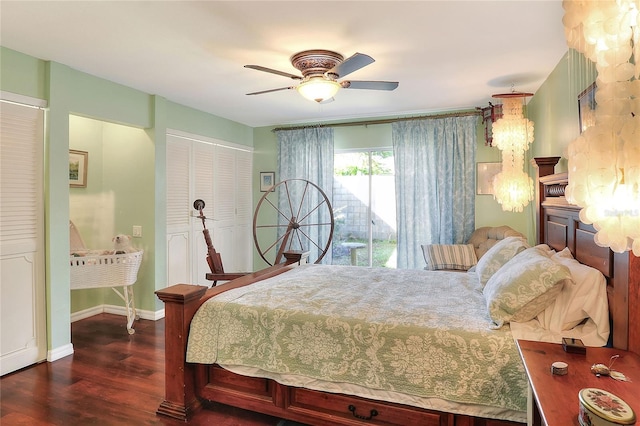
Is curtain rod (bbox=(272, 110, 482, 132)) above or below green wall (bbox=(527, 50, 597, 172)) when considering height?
above

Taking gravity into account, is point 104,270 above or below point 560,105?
below

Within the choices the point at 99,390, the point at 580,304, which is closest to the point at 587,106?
the point at 580,304

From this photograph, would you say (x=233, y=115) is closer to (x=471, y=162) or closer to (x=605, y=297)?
(x=471, y=162)

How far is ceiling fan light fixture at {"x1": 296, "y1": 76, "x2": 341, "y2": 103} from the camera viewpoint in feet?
8.86

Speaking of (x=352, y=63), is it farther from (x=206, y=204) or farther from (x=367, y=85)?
(x=206, y=204)

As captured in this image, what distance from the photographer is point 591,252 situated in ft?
6.66

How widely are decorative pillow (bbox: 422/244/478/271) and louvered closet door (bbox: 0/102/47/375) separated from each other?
375 cm

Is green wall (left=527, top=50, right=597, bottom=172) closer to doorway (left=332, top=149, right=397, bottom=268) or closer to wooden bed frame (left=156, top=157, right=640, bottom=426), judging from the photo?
wooden bed frame (left=156, top=157, right=640, bottom=426)

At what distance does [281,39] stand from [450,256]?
2929 mm

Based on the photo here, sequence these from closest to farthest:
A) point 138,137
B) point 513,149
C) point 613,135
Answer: point 613,135
point 513,149
point 138,137

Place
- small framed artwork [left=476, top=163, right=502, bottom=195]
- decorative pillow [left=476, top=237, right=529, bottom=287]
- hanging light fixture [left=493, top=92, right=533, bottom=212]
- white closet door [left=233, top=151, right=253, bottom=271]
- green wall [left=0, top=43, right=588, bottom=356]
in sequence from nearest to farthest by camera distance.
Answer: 1. decorative pillow [left=476, top=237, right=529, bottom=287]
2. green wall [left=0, top=43, right=588, bottom=356]
3. hanging light fixture [left=493, top=92, right=533, bottom=212]
4. small framed artwork [left=476, top=163, right=502, bottom=195]
5. white closet door [left=233, top=151, right=253, bottom=271]

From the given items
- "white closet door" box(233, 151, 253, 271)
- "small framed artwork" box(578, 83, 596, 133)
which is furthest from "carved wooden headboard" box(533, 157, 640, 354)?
"white closet door" box(233, 151, 253, 271)

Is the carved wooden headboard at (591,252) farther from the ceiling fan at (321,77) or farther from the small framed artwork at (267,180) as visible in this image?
the small framed artwork at (267,180)

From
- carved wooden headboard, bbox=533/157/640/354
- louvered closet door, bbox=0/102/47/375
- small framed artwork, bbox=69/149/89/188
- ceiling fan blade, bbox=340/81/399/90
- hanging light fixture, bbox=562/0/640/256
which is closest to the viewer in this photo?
hanging light fixture, bbox=562/0/640/256
